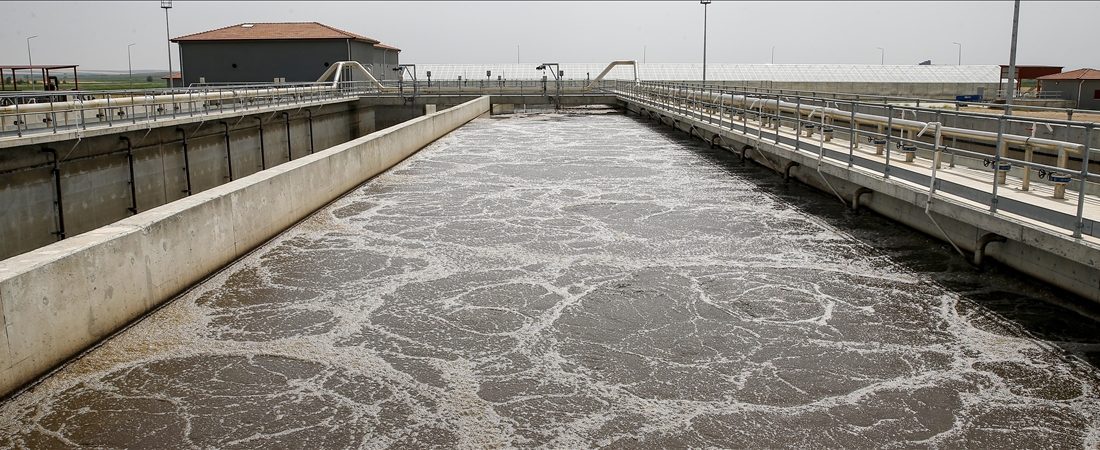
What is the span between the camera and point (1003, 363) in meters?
7.66

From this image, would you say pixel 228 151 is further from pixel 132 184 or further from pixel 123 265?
pixel 123 265

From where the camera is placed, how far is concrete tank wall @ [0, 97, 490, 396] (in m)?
6.79

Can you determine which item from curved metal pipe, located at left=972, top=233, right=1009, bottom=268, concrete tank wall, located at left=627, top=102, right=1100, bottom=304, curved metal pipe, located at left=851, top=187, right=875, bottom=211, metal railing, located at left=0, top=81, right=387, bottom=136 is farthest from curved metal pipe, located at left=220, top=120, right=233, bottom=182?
curved metal pipe, located at left=972, top=233, right=1009, bottom=268

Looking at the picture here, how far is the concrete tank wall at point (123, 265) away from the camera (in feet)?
22.3

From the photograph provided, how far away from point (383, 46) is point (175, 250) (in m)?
79.6

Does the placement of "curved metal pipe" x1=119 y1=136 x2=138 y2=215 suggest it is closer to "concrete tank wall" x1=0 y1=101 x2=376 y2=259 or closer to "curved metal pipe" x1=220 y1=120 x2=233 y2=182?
"concrete tank wall" x1=0 y1=101 x2=376 y2=259

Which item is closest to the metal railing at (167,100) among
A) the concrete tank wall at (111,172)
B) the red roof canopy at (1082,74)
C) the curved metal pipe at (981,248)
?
the concrete tank wall at (111,172)

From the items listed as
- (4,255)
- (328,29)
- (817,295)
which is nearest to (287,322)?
(817,295)

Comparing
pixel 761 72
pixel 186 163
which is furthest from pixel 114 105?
pixel 761 72

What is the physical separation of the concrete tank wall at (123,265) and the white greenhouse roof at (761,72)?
6556 cm

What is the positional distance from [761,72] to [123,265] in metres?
82.9

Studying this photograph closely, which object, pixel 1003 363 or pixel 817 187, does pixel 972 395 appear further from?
pixel 817 187

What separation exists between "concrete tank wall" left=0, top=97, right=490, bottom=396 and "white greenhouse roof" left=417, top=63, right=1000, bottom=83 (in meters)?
65.6

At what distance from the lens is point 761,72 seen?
282ft
